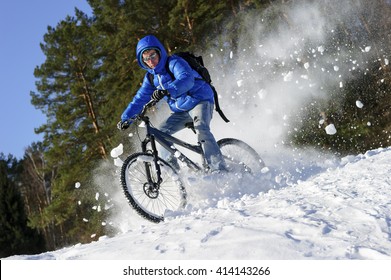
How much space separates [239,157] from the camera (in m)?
6.79

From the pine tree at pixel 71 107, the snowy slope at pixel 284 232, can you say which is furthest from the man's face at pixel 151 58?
the pine tree at pixel 71 107

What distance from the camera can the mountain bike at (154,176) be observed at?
16.2 ft

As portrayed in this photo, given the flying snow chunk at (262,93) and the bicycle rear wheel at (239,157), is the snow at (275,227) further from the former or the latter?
the flying snow chunk at (262,93)

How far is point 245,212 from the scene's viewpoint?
12.4 ft

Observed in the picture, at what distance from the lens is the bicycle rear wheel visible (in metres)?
6.33

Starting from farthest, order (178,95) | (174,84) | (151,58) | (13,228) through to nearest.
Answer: (13,228) < (178,95) < (151,58) < (174,84)

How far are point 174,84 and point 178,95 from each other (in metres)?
0.39

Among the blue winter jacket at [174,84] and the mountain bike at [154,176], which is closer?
the mountain bike at [154,176]

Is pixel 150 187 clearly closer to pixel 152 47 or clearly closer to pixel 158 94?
pixel 158 94

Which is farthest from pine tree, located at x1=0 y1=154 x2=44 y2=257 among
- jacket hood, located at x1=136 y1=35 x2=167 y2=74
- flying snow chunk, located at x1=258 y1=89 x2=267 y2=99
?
jacket hood, located at x1=136 y1=35 x2=167 y2=74

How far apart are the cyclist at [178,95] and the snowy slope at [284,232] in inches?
67.3

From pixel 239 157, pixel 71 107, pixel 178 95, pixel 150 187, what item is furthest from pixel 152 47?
pixel 71 107

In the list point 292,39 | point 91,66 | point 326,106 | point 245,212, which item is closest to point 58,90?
point 91,66

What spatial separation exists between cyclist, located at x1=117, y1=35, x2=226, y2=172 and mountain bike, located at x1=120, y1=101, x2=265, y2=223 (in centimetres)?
17
